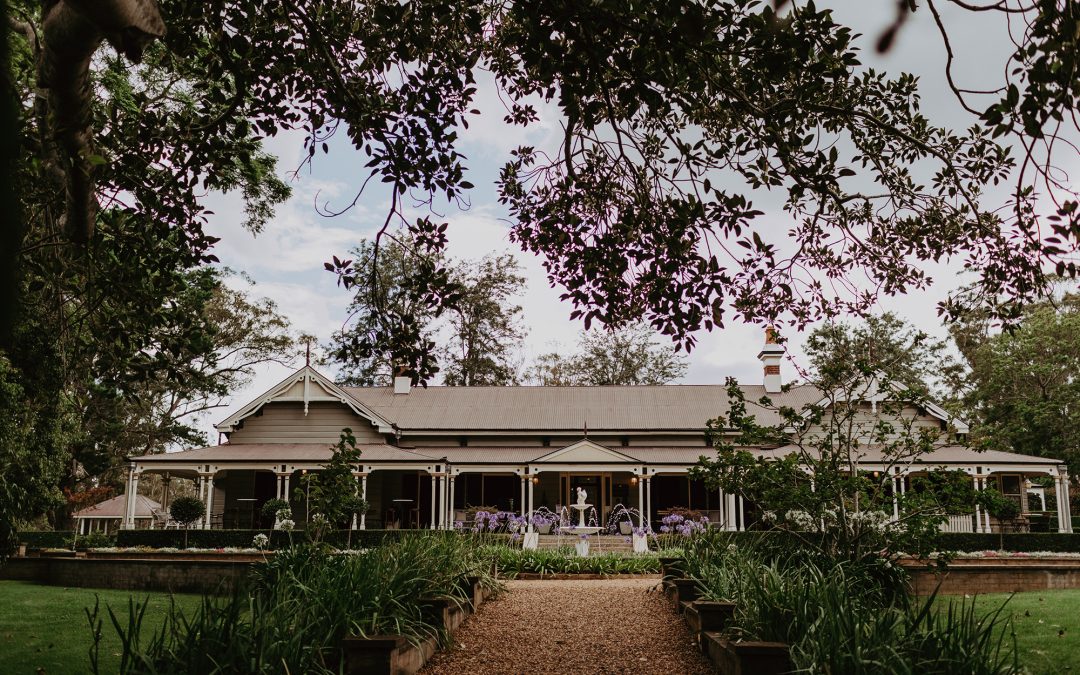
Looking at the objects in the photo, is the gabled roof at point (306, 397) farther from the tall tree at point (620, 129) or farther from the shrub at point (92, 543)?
the tall tree at point (620, 129)

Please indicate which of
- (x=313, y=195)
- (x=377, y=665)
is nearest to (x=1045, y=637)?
(x=377, y=665)

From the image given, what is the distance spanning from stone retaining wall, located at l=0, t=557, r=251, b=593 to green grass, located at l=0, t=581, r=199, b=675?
29 centimetres

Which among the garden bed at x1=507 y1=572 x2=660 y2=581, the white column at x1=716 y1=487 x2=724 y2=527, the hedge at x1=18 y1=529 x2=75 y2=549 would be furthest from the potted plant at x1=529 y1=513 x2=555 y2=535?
the hedge at x1=18 y1=529 x2=75 y2=549

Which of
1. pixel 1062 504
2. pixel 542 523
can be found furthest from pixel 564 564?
pixel 1062 504

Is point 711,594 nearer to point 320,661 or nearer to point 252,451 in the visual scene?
point 320,661

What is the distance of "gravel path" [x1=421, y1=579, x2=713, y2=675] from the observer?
7.16m

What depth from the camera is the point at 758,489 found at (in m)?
8.55

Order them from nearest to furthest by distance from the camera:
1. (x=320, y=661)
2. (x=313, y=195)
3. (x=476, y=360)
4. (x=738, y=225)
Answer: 1. (x=320, y=661)
2. (x=738, y=225)
3. (x=313, y=195)
4. (x=476, y=360)

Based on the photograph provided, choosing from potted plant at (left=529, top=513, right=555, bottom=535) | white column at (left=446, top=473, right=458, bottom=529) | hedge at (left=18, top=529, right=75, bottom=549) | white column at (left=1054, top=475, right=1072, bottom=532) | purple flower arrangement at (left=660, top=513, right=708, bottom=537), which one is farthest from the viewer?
hedge at (left=18, top=529, right=75, bottom=549)

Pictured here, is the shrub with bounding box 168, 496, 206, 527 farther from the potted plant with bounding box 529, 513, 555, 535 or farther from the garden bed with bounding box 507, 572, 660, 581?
the garden bed with bounding box 507, 572, 660, 581

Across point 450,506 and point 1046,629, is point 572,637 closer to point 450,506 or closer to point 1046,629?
point 1046,629

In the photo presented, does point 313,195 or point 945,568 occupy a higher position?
point 313,195

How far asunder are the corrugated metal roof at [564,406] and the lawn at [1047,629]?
53.7 feet

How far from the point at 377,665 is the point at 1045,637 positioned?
6257 mm
